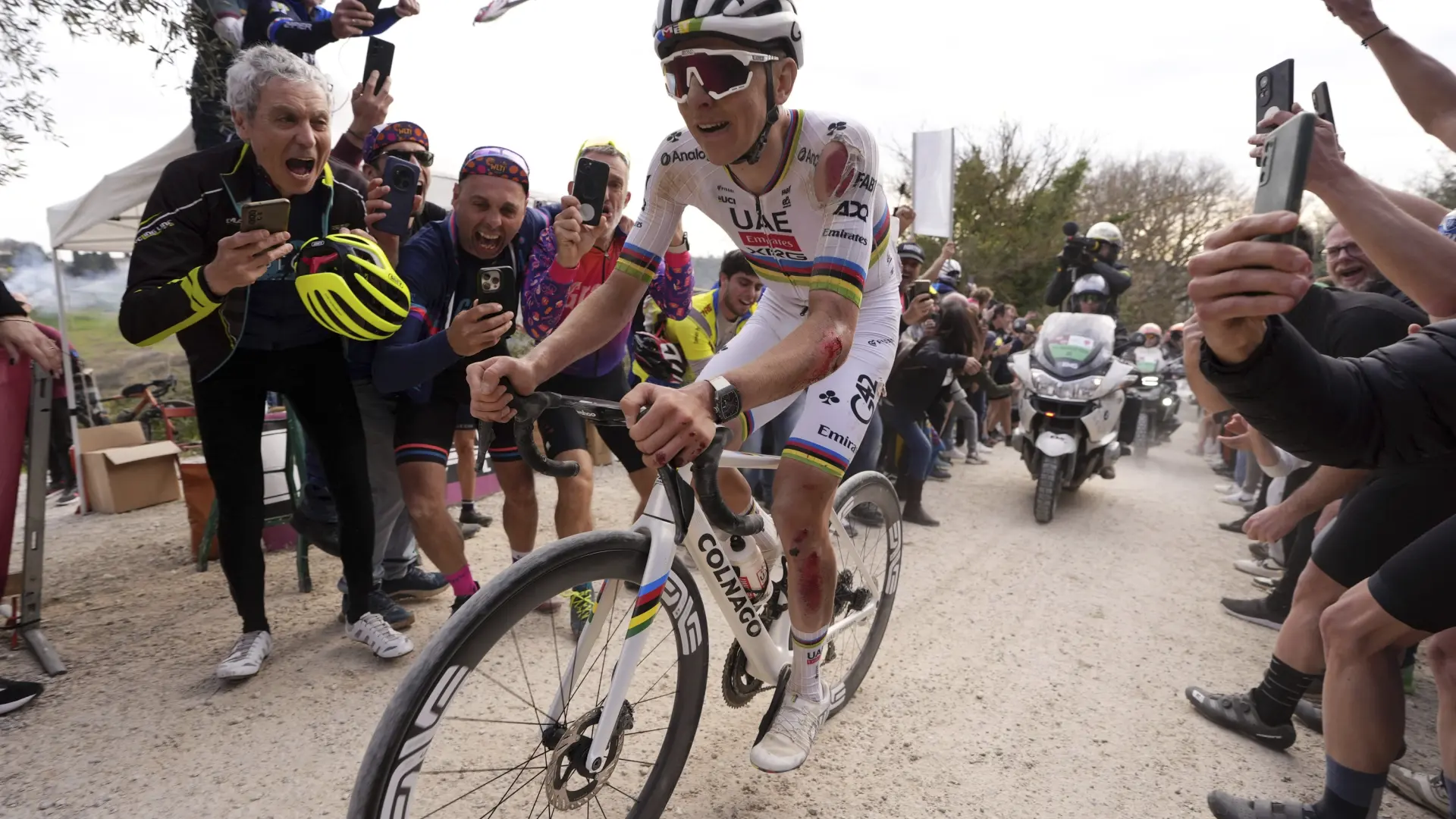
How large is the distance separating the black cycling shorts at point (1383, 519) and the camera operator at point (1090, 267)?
16.8 feet

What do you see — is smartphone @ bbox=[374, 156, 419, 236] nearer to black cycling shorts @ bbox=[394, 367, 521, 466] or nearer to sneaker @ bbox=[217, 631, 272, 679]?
black cycling shorts @ bbox=[394, 367, 521, 466]

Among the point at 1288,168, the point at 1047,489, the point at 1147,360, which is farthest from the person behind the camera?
the point at 1147,360

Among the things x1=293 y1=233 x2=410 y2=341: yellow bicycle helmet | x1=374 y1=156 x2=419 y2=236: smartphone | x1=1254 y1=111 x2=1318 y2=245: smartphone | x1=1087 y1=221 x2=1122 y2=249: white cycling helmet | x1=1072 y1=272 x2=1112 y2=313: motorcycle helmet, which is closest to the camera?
x1=1254 y1=111 x2=1318 y2=245: smartphone

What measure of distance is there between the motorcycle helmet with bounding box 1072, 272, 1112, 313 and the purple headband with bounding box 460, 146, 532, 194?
5.96 m

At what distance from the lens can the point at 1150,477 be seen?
29.3ft

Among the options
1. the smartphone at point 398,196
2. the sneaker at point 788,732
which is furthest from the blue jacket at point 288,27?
the sneaker at point 788,732

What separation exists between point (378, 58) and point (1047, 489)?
226 inches

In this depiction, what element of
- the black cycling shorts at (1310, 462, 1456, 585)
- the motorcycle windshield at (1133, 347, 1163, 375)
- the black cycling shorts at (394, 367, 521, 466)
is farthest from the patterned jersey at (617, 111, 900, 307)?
the motorcycle windshield at (1133, 347, 1163, 375)

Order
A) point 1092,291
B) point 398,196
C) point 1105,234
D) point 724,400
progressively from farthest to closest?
point 1105,234 → point 1092,291 → point 398,196 → point 724,400

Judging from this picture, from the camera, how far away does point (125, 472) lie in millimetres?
5535

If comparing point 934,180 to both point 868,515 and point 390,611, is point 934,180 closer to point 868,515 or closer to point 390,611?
point 868,515

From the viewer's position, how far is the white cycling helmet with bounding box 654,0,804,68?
201cm

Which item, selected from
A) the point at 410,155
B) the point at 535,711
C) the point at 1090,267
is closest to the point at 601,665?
the point at 535,711

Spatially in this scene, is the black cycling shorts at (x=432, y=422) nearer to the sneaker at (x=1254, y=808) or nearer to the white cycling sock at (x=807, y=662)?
the white cycling sock at (x=807, y=662)
